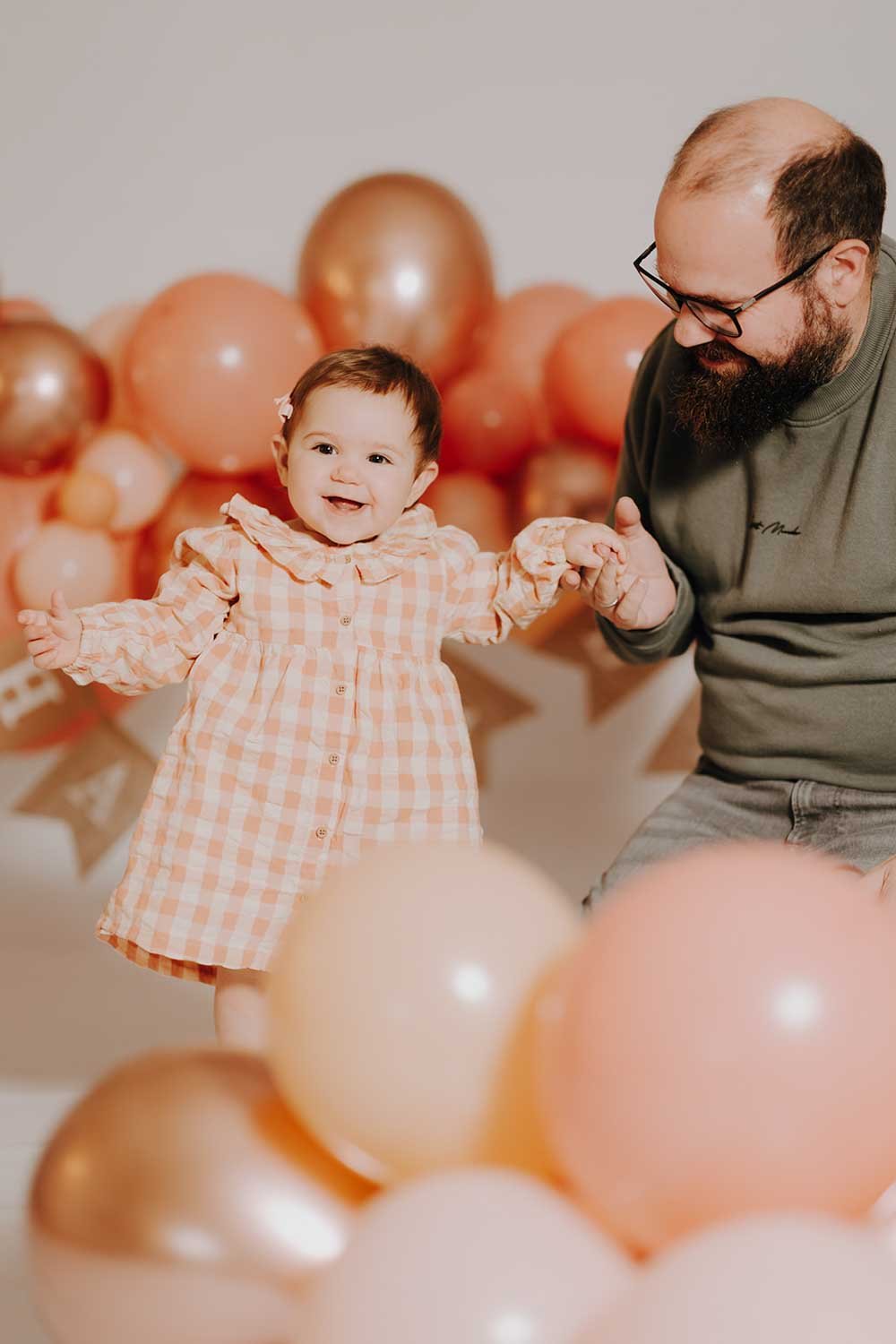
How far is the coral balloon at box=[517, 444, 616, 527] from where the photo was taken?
220 cm

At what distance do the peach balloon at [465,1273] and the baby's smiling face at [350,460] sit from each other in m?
0.95

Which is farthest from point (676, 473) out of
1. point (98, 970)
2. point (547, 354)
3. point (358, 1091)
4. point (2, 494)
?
point (98, 970)

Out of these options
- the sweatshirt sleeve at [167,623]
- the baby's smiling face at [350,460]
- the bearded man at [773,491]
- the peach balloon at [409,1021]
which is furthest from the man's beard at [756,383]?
the peach balloon at [409,1021]

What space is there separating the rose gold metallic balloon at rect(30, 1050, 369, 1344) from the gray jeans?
3.08 feet

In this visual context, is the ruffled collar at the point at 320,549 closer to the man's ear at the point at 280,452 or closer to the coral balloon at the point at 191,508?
the man's ear at the point at 280,452

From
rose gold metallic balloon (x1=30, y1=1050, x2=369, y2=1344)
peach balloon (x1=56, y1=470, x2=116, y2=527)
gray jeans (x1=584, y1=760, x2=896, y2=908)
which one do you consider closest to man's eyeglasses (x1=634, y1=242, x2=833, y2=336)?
gray jeans (x1=584, y1=760, x2=896, y2=908)

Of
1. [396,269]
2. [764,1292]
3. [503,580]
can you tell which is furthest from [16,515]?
[764,1292]

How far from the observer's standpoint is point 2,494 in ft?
7.23

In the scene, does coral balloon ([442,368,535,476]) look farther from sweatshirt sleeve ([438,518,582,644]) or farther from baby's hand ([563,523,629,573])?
baby's hand ([563,523,629,573])

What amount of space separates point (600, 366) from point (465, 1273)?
1566 mm

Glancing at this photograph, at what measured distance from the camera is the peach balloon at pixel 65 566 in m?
2.15

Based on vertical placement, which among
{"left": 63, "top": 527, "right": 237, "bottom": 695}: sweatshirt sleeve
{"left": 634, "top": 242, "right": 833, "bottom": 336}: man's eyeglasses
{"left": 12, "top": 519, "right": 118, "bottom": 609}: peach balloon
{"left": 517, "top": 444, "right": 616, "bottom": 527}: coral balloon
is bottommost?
{"left": 12, "top": 519, "right": 118, "bottom": 609}: peach balloon

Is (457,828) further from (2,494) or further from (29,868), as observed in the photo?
(29,868)

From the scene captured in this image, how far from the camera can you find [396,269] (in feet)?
7.01
